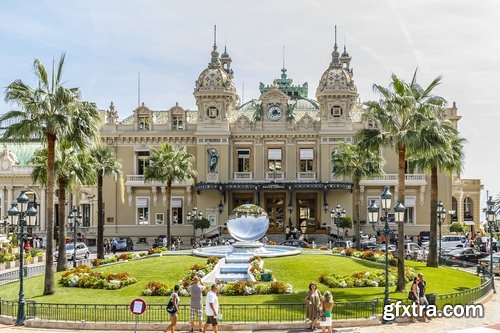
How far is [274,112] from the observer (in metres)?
68.8

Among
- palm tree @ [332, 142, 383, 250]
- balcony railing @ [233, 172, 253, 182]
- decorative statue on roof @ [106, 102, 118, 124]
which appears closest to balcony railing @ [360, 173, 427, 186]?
balcony railing @ [233, 172, 253, 182]

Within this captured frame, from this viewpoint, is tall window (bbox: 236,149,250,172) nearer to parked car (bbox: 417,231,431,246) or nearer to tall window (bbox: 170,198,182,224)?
tall window (bbox: 170,198,182,224)

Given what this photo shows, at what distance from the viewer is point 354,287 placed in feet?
102

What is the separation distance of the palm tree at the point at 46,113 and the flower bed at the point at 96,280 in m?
2.14

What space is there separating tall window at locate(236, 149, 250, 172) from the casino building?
108 mm

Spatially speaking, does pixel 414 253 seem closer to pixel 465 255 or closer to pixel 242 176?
pixel 465 255

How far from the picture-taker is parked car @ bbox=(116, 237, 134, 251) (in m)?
61.5

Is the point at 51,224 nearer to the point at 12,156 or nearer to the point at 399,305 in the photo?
the point at 399,305

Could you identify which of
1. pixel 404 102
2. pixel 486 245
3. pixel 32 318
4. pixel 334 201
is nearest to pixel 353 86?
pixel 334 201

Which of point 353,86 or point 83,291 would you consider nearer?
point 83,291

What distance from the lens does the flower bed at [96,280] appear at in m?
31.0

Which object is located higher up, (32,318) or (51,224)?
(51,224)

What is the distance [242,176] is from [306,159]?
23.2 ft

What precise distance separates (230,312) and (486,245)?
41003 millimetres
